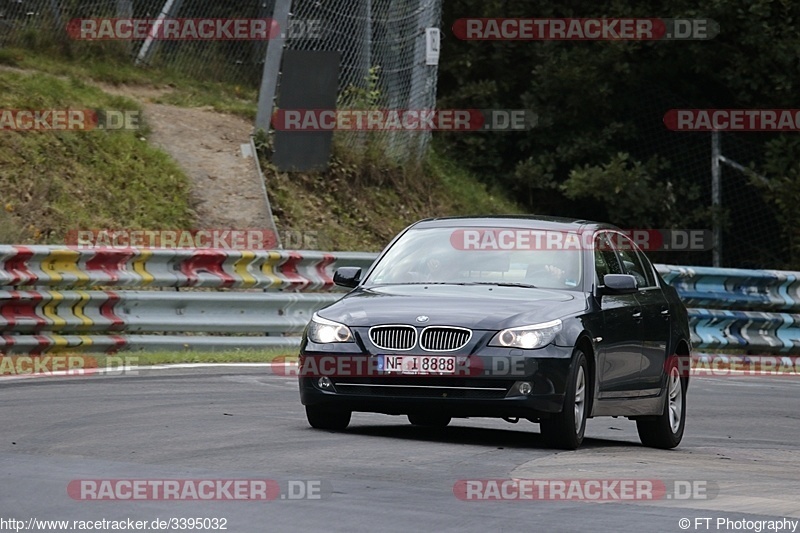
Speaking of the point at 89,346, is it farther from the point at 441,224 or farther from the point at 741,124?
the point at 741,124

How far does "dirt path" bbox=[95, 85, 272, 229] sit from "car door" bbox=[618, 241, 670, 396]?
32.0ft

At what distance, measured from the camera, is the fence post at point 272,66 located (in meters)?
22.2

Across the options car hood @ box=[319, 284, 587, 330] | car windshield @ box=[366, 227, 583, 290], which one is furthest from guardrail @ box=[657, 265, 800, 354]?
car hood @ box=[319, 284, 587, 330]

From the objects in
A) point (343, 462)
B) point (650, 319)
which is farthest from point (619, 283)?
point (343, 462)

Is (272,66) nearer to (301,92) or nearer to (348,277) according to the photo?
(301,92)

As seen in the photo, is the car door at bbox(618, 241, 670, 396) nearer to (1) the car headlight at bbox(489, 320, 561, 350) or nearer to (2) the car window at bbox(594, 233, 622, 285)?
(2) the car window at bbox(594, 233, 622, 285)

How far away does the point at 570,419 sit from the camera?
1026 cm

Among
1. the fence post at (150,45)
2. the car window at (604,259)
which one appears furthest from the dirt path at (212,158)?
Answer: the car window at (604,259)

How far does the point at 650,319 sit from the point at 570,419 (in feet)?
Result: 5.85

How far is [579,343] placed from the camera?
34.2ft

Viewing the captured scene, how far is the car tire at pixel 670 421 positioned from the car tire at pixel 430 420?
1.34 m

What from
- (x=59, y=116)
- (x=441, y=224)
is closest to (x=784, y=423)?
(x=441, y=224)

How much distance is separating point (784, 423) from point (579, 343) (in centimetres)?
373

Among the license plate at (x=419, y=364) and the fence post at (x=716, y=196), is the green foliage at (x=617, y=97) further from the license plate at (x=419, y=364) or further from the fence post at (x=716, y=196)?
the license plate at (x=419, y=364)
